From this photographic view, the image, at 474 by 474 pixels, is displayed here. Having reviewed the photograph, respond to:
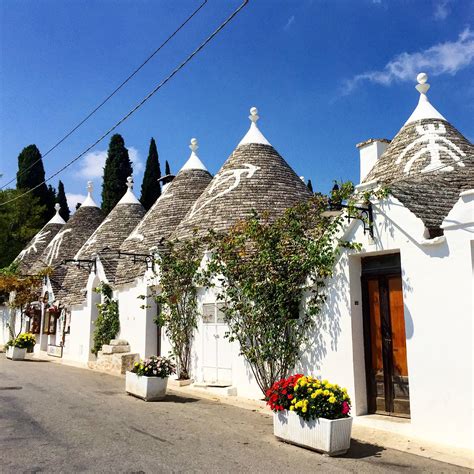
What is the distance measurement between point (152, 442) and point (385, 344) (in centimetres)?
407

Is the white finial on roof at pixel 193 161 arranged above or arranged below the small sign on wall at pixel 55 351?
above

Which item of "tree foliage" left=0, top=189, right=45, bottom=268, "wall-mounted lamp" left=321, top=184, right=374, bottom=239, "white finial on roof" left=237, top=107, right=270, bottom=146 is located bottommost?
"wall-mounted lamp" left=321, top=184, right=374, bottom=239

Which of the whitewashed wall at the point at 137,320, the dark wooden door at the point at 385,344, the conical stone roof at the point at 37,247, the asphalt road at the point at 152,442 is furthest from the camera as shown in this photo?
the conical stone roof at the point at 37,247

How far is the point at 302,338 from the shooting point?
30.8ft

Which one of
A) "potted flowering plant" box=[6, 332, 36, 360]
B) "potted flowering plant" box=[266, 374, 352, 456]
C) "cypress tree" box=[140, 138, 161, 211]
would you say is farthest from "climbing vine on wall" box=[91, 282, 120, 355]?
"cypress tree" box=[140, 138, 161, 211]

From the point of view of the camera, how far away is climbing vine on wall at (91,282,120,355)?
58.1 ft

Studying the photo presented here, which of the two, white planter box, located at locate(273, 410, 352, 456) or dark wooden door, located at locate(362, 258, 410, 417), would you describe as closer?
white planter box, located at locate(273, 410, 352, 456)

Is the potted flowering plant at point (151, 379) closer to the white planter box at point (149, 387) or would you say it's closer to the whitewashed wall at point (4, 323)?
the white planter box at point (149, 387)

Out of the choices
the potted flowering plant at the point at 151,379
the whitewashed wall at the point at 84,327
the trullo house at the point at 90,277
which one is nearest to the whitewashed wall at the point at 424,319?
the potted flowering plant at the point at 151,379

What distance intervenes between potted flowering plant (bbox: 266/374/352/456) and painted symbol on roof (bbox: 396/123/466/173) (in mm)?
6600

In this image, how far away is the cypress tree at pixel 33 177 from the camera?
46.5m

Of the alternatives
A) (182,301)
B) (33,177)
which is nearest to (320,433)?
(182,301)

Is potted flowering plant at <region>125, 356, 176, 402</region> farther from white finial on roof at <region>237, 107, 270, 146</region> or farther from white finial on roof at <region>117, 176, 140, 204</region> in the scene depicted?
white finial on roof at <region>117, 176, 140, 204</region>

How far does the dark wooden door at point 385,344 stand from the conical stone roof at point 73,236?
2052 centimetres
